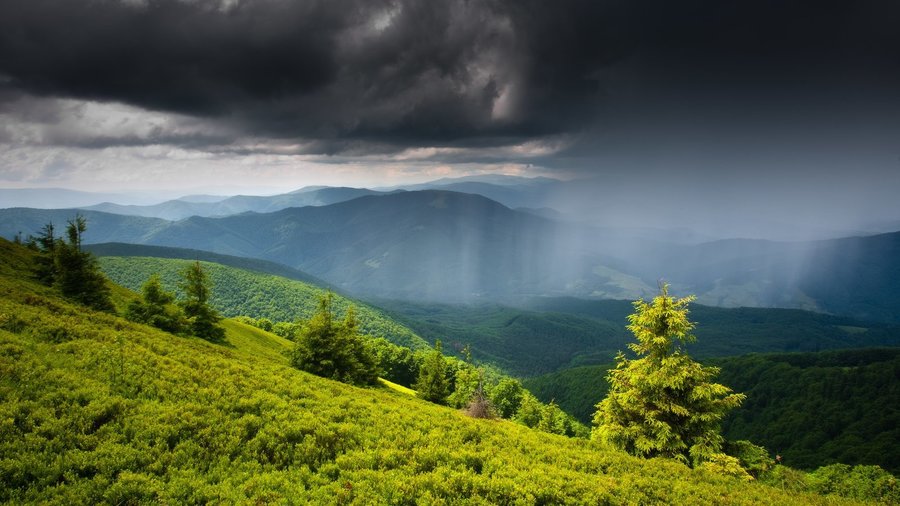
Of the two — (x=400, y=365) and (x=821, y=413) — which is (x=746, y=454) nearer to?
(x=400, y=365)

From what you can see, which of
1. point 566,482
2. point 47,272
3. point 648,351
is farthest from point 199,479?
point 47,272

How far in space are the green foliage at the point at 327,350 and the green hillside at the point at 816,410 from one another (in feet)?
489

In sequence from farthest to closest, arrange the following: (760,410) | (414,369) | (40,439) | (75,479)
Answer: (760,410) → (414,369) → (40,439) → (75,479)

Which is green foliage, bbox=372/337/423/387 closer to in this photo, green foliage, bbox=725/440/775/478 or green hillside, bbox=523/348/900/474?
green foliage, bbox=725/440/775/478

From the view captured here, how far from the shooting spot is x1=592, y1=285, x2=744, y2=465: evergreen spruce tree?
68.2ft

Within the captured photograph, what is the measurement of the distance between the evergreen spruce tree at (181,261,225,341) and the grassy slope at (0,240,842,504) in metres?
26.5

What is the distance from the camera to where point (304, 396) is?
1617cm

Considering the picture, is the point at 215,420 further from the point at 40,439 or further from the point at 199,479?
the point at 40,439

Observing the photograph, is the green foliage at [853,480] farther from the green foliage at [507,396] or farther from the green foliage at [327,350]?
the green foliage at [507,396]

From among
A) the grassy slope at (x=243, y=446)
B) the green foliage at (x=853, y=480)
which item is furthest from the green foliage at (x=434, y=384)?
the grassy slope at (x=243, y=446)

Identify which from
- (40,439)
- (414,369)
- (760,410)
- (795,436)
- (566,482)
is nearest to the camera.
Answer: (40,439)

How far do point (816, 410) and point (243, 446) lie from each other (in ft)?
705

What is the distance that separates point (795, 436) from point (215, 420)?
198 m

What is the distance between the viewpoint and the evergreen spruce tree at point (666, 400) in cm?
2080
